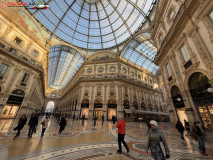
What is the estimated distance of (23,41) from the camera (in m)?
19.3

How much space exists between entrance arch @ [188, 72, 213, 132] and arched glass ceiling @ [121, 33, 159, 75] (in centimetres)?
2187

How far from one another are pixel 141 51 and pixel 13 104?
123 feet

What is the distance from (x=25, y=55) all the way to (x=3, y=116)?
12.3 meters

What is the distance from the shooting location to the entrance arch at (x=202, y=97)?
8211mm

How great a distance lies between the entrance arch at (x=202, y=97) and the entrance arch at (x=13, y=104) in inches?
1099

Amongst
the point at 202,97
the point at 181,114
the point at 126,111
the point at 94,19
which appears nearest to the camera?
the point at 202,97

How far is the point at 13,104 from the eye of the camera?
1709cm

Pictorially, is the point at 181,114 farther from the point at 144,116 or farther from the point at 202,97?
the point at 144,116

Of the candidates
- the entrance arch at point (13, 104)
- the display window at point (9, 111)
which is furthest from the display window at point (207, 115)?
Result: the display window at point (9, 111)

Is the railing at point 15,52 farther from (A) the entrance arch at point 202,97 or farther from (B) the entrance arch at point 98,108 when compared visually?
(A) the entrance arch at point 202,97

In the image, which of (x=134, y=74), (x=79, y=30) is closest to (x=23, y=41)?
(x=79, y=30)

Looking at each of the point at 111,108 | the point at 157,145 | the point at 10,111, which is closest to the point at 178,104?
the point at 157,145

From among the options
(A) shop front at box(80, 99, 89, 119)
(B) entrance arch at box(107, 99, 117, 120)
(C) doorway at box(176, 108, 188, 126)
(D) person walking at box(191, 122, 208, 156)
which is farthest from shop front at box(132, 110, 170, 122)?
(D) person walking at box(191, 122, 208, 156)

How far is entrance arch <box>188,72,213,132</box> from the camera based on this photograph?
8.21 metres
